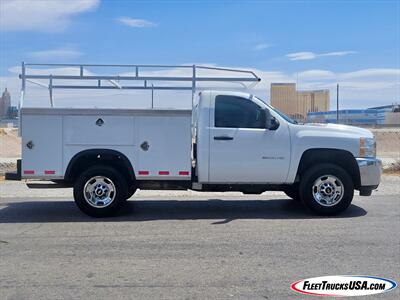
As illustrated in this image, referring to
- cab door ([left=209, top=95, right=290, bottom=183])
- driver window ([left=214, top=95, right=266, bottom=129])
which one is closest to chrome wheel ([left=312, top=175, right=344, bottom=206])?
cab door ([left=209, top=95, right=290, bottom=183])

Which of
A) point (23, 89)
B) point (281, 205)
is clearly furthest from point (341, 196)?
point (23, 89)

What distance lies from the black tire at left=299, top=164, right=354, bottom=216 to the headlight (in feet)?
1.60

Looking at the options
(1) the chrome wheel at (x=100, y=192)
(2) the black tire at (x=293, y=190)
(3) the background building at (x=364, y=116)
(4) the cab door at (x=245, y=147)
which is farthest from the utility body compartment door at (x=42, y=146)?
(3) the background building at (x=364, y=116)

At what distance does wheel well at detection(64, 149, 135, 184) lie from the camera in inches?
352

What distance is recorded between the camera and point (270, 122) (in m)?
9.08

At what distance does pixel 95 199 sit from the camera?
29.5ft

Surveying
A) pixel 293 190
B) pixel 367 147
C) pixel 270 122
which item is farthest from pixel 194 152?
pixel 367 147

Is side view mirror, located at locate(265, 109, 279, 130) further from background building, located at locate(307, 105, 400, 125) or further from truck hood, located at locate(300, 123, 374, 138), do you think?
background building, located at locate(307, 105, 400, 125)

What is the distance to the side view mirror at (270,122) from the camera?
29.8 feet

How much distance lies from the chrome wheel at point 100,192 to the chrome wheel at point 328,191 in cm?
360

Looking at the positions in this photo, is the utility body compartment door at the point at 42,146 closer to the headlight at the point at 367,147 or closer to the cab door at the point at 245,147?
the cab door at the point at 245,147

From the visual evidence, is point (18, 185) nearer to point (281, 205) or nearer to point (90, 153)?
point (90, 153)
